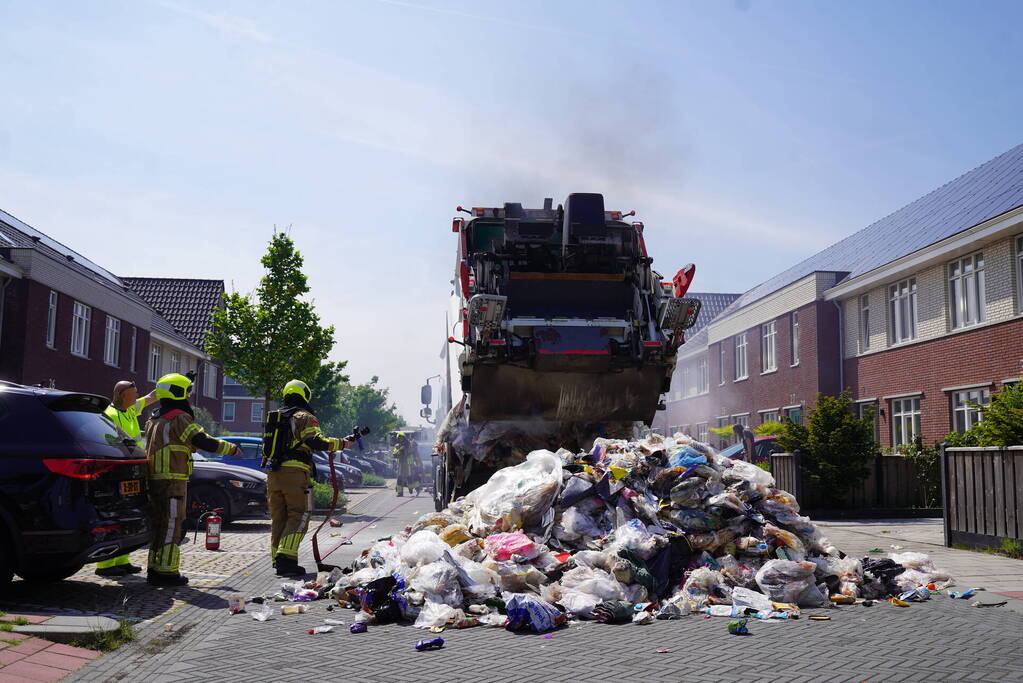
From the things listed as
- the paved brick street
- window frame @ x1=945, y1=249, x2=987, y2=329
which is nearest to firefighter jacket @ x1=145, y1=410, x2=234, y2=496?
the paved brick street

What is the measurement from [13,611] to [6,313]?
18.0 metres

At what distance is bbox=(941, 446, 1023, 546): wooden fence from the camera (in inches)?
377

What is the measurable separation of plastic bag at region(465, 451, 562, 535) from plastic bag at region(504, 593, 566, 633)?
4.83 feet

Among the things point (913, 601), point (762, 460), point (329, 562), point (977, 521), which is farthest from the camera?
point (762, 460)

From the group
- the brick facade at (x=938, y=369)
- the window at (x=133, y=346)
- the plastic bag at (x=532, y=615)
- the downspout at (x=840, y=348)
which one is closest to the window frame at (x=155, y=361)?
the window at (x=133, y=346)

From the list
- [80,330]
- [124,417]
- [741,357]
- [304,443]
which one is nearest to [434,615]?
[304,443]

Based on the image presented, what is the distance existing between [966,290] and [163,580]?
17.8 metres

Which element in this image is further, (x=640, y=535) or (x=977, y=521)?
(x=977, y=521)

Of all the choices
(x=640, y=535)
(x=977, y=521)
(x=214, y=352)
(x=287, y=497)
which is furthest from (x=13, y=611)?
(x=214, y=352)

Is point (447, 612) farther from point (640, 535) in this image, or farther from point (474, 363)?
point (474, 363)

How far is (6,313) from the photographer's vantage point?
21656 mm

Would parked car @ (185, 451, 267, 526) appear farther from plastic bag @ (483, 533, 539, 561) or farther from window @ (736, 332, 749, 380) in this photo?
window @ (736, 332, 749, 380)

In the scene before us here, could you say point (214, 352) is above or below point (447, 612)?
above

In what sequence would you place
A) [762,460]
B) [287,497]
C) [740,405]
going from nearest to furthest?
[287,497] → [762,460] → [740,405]
